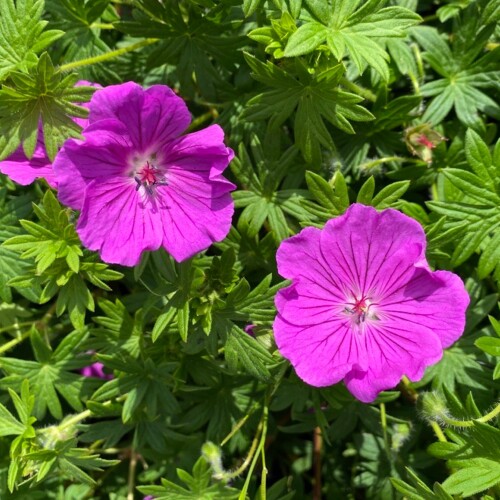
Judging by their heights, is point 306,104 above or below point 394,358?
above

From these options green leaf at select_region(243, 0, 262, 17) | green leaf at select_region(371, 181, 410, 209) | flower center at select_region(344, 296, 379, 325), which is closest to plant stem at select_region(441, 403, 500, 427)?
flower center at select_region(344, 296, 379, 325)

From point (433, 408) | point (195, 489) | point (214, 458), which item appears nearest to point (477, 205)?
point (433, 408)

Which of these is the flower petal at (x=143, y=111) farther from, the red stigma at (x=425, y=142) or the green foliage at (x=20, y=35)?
the red stigma at (x=425, y=142)

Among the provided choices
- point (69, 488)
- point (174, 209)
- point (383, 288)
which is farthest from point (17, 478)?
point (383, 288)

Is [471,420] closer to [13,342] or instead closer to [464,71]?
[464,71]

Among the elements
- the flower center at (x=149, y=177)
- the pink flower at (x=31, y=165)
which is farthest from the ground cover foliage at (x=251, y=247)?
the flower center at (x=149, y=177)

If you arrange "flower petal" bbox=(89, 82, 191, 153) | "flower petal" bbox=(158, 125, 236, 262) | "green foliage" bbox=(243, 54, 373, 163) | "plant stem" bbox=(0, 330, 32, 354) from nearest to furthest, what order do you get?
1. "flower petal" bbox=(89, 82, 191, 153)
2. "flower petal" bbox=(158, 125, 236, 262)
3. "green foliage" bbox=(243, 54, 373, 163)
4. "plant stem" bbox=(0, 330, 32, 354)

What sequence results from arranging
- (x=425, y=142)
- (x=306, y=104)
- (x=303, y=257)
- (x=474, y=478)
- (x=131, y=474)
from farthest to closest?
(x=131, y=474) < (x=425, y=142) < (x=306, y=104) < (x=474, y=478) < (x=303, y=257)

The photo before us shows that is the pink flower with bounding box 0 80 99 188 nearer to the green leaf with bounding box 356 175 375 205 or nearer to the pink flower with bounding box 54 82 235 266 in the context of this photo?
the pink flower with bounding box 54 82 235 266
